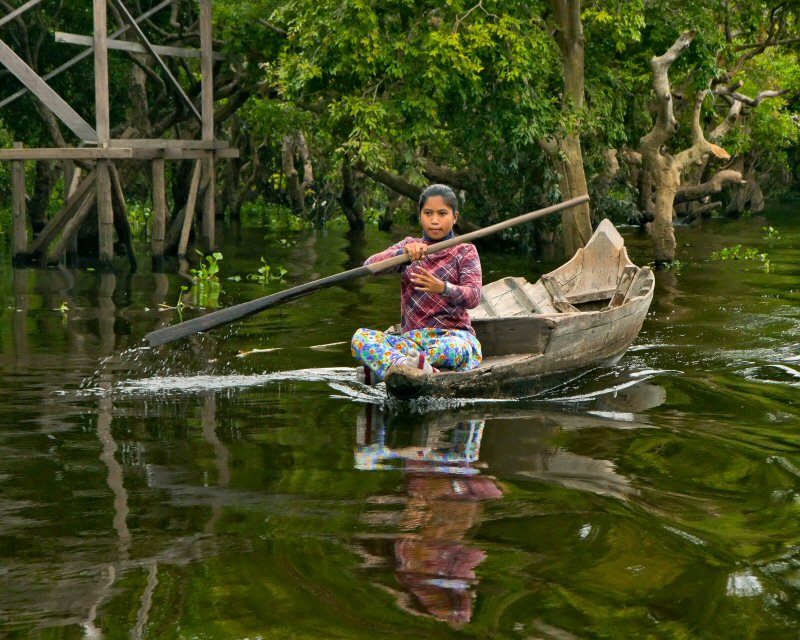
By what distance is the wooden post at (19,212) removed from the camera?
56.5 feet

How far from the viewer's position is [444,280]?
7562mm

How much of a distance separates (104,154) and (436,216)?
907 centimetres

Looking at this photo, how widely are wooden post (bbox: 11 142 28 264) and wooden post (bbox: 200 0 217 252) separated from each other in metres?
2.66

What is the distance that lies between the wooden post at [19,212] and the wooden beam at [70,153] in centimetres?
107

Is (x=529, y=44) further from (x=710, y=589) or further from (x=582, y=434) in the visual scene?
(x=710, y=589)

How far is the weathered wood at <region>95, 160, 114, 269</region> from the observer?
15867 millimetres

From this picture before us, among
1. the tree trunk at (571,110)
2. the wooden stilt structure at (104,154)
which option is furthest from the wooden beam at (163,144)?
the tree trunk at (571,110)

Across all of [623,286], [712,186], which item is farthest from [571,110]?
[623,286]

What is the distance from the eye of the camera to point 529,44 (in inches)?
586

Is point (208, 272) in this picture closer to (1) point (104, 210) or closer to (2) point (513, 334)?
(1) point (104, 210)

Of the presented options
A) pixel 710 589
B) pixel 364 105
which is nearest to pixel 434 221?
pixel 710 589

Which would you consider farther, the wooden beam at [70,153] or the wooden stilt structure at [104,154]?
the wooden beam at [70,153]

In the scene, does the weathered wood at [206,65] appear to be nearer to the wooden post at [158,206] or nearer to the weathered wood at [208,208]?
the weathered wood at [208,208]

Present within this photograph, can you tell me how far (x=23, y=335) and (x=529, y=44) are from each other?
7.32m
